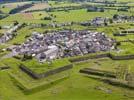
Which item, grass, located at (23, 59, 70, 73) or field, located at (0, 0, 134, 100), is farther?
grass, located at (23, 59, 70, 73)

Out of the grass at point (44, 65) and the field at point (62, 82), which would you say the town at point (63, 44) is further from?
the field at point (62, 82)

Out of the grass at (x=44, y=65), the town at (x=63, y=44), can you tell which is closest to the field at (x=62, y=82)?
the grass at (x=44, y=65)

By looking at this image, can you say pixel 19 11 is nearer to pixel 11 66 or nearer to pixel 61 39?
pixel 61 39

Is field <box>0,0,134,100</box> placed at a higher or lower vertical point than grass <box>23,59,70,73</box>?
lower

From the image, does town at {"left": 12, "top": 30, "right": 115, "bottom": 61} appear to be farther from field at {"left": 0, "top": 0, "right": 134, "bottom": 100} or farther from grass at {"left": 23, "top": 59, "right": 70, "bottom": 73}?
field at {"left": 0, "top": 0, "right": 134, "bottom": 100}

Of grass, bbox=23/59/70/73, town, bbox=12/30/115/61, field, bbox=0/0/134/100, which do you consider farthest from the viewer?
town, bbox=12/30/115/61

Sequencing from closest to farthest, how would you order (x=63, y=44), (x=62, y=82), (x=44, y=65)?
(x=62, y=82) < (x=44, y=65) < (x=63, y=44)

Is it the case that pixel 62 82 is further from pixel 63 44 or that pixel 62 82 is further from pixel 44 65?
pixel 63 44

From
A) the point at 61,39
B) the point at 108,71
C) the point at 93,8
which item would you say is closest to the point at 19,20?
the point at 93,8

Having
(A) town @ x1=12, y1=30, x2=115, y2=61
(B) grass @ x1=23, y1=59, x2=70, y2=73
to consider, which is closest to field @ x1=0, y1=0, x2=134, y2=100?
(B) grass @ x1=23, y1=59, x2=70, y2=73

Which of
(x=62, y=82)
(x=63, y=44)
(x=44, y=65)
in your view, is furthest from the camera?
(x=63, y=44)

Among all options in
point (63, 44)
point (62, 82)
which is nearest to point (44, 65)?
point (62, 82)

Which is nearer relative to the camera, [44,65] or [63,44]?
[44,65]
